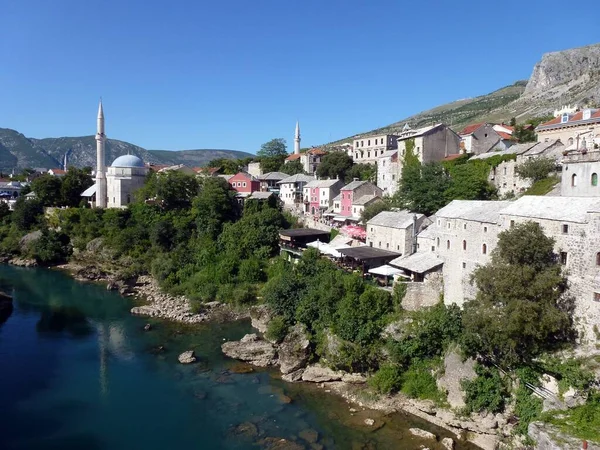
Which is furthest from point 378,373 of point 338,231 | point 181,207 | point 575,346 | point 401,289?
point 181,207

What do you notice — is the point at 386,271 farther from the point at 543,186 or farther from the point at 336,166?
the point at 336,166

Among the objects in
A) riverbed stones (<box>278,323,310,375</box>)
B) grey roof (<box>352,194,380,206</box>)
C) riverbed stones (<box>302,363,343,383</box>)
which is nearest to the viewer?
riverbed stones (<box>302,363,343,383</box>)

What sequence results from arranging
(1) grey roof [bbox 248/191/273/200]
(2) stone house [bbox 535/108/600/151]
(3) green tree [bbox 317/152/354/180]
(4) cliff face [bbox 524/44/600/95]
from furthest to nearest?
1. (4) cliff face [bbox 524/44/600/95]
2. (3) green tree [bbox 317/152/354/180]
3. (1) grey roof [bbox 248/191/273/200]
4. (2) stone house [bbox 535/108/600/151]

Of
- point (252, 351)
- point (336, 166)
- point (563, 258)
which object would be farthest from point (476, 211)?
point (336, 166)

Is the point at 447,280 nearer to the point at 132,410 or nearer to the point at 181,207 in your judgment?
the point at 132,410

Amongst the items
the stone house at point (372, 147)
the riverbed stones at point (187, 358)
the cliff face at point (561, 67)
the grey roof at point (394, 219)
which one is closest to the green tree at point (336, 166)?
the stone house at point (372, 147)

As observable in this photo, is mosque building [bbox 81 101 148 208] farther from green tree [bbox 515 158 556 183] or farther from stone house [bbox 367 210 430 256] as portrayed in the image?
green tree [bbox 515 158 556 183]

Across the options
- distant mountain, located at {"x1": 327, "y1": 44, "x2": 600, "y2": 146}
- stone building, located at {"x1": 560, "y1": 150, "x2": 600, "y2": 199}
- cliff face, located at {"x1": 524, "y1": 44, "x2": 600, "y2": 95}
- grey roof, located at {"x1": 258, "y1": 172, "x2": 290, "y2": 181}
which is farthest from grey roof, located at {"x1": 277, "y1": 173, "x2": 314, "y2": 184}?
cliff face, located at {"x1": 524, "y1": 44, "x2": 600, "y2": 95}
